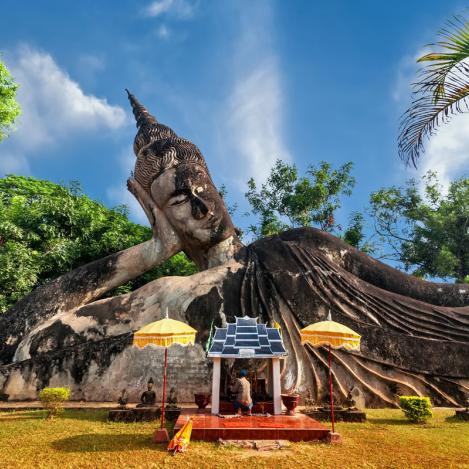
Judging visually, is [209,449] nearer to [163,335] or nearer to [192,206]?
[163,335]

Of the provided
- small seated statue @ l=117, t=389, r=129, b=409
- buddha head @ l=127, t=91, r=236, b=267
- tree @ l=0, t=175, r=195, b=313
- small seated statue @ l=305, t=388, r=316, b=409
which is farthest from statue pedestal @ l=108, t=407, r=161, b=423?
tree @ l=0, t=175, r=195, b=313

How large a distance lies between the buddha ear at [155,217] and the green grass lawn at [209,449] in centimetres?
599

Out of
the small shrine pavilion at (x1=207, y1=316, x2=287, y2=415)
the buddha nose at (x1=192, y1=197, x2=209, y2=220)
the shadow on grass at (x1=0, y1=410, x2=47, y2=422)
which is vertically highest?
the buddha nose at (x1=192, y1=197, x2=209, y2=220)

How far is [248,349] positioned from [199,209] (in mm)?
5688

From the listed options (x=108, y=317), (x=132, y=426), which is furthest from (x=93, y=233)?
(x=132, y=426)

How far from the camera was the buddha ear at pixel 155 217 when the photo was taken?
12.3 meters

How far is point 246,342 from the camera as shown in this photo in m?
7.23

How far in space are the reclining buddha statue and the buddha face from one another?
0.03 meters

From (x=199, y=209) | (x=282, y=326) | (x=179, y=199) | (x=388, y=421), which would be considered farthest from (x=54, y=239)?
(x=388, y=421)

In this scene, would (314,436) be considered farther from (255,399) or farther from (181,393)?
(181,393)

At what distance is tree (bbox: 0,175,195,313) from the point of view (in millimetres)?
13586

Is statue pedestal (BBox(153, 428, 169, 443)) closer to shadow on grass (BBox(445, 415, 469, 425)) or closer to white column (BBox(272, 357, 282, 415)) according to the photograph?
white column (BBox(272, 357, 282, 415))

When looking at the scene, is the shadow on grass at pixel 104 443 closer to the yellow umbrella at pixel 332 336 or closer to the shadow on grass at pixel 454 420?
the yellow umbrella at pixel 332 336

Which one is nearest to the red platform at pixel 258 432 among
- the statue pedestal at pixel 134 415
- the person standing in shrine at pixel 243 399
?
the person standing in shrine at pixel 243 399
